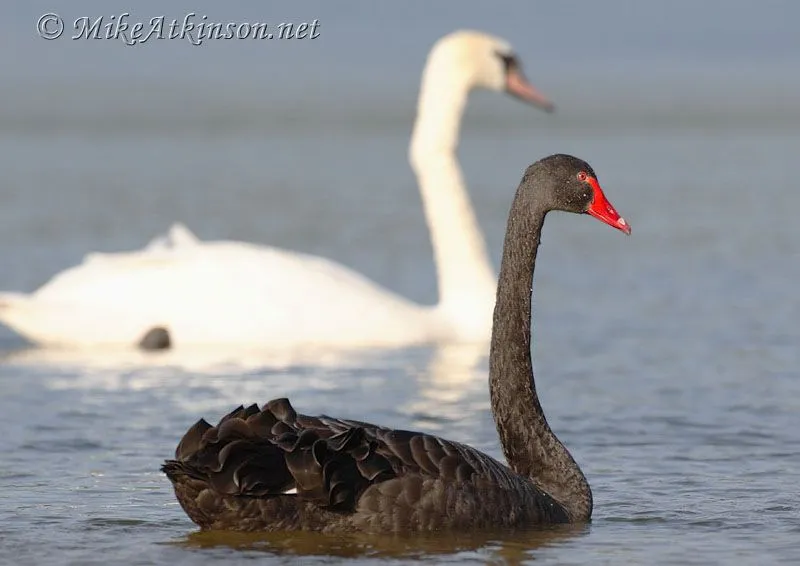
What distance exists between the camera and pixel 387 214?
18.1 m

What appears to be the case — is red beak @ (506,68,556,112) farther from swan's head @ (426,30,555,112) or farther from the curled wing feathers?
the curled wing feathers

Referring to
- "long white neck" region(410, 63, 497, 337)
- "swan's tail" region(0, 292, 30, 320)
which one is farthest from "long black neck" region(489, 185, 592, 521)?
"swan's tail" region(0, 292, 30, 320)

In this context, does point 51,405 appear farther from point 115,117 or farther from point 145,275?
point 115,117

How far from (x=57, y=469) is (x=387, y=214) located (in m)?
9.79

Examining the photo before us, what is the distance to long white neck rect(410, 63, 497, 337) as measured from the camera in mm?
12531

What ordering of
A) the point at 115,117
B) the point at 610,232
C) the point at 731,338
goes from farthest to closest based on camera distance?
the point at 115,117
the point at 610,232
the point at 731,338

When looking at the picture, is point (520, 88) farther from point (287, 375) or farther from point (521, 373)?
point (521, 373)

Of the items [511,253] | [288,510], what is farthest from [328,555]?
[511,253]

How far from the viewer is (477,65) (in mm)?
13414

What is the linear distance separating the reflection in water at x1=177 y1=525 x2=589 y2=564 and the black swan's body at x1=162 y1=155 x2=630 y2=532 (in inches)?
2.0

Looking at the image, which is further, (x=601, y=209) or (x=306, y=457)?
(x=601, y=209)

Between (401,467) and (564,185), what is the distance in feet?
4.56

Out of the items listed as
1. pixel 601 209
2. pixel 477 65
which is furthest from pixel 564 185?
pixel 477 65

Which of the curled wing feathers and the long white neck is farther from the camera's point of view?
the long white neck
